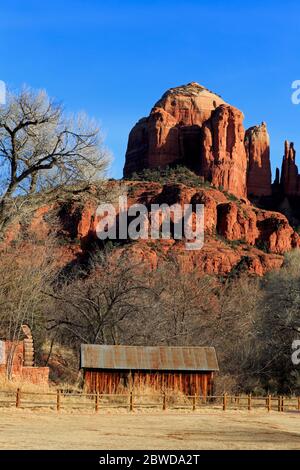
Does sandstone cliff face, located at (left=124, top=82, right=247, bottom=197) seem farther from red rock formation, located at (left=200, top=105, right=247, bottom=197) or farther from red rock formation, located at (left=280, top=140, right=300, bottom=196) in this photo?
red rock formation, located at (left=280, top=140, right=300, bottom=196)

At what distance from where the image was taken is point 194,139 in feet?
438

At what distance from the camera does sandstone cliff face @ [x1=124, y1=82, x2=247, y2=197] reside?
413 ft

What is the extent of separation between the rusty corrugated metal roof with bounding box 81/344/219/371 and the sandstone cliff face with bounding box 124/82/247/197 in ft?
293

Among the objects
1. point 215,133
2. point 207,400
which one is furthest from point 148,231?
point 207,400

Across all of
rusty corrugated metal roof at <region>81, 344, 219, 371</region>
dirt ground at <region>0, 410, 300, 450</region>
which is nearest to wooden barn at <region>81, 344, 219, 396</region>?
rusty corrugated metal roof at <region>81, 344, 219, 371</region>

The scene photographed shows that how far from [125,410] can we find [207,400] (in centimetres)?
657

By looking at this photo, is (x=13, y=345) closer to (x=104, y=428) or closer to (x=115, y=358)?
(x=115, y=358)

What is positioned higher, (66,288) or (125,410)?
(66,288)

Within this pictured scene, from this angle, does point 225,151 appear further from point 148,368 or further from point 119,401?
point 119,401

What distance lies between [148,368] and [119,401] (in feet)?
9.14

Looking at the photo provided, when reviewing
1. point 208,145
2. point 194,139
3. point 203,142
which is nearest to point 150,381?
point 208,145

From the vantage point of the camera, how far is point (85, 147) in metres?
24.4

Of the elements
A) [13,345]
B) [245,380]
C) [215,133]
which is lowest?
[245,380]

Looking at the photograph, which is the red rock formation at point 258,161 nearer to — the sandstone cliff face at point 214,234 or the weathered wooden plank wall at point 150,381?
the sandstone cliff face at point 214,234
